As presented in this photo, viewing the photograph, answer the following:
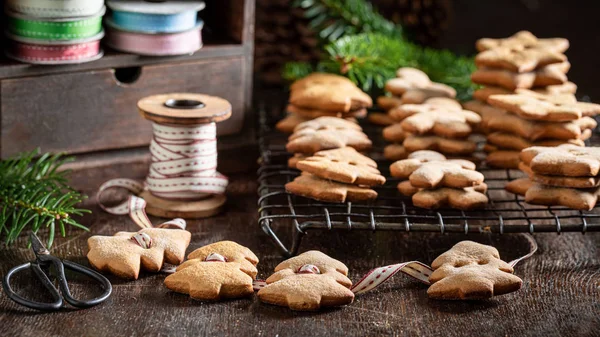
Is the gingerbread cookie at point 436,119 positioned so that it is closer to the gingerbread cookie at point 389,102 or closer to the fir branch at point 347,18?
the gingerbread cookie at point 389,102

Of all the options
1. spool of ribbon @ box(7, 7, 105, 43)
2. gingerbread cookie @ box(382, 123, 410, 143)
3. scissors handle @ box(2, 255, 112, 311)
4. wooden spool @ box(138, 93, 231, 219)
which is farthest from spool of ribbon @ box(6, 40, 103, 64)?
gingerbread cookie @ box(382, 123, 410, 143)

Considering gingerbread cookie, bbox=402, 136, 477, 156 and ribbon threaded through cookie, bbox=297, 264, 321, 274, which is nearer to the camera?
ribbon threaded through cookie, bbox=297, 264, 321, 274

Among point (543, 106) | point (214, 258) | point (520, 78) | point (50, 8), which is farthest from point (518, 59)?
point (50, 8)

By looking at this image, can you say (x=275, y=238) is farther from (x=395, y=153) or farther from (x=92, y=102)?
(x=92, y=102)

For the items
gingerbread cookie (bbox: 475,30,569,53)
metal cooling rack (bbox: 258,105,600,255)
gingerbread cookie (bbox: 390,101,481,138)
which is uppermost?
gingerbread cookie (bbox: 475,30,569,53)

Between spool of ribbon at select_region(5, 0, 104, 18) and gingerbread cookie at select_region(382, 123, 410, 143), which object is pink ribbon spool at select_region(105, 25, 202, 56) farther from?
gingerbread cookie at select_region(382, 123, 410, 143)

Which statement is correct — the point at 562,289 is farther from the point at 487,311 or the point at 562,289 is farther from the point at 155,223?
the point at 155,223

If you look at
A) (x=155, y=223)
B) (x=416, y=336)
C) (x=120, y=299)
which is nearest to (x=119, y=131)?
(x=155, y=223)

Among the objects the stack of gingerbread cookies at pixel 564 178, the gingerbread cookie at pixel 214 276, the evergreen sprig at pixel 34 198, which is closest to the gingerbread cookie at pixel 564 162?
the stack of gingerbread cookies at pixel 564 178
